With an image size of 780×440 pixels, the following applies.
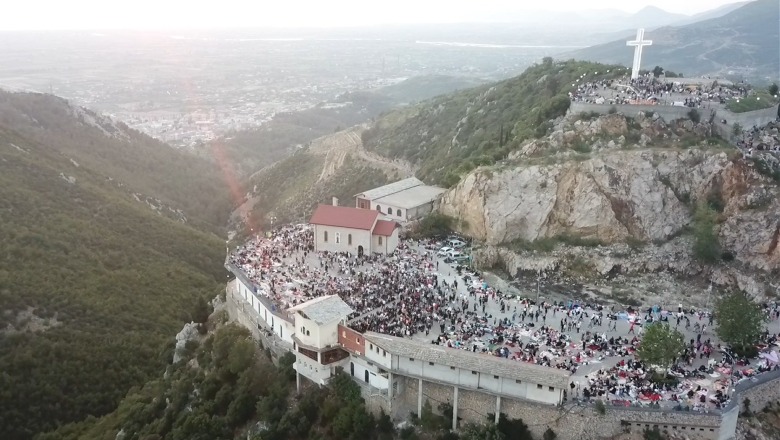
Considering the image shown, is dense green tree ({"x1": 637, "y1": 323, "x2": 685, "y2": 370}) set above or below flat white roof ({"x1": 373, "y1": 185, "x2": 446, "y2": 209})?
below

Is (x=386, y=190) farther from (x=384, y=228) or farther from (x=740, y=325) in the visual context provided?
(x=740, y=325)

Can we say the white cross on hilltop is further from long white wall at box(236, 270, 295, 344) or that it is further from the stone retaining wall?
long white wall at box(236, 270, 295, 344)

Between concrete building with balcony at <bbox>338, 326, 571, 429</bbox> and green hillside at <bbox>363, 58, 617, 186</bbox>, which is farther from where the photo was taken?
green hillside at <bbox>363, 58, 617, 186</bbox>

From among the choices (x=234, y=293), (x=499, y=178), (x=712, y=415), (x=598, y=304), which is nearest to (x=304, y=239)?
(x=234, y=293)

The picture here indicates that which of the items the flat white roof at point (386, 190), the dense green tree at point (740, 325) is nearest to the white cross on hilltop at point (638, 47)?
the flat white roof at point (386, 190)

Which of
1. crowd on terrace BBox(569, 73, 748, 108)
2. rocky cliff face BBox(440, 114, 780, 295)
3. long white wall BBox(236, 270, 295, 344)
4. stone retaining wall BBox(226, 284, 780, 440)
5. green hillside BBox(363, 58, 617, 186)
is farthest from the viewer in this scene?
green hillside BBox(363, 58, 617, 186)

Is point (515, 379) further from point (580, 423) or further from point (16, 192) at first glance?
point (16, 192)

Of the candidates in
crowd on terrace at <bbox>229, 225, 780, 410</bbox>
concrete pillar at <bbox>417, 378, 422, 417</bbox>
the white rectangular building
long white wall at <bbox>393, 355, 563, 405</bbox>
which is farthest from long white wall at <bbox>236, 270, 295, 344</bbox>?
the white rectangular building
